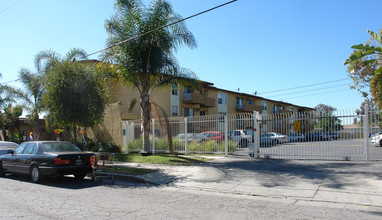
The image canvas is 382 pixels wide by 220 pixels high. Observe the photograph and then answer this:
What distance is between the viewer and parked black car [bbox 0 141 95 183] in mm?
9188

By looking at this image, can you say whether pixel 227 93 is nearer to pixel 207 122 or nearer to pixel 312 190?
pixel 207 122

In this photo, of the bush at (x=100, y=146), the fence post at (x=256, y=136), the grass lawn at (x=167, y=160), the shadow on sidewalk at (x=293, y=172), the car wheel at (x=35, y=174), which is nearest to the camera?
the shadow on sidewalk at (x=293, y=172)

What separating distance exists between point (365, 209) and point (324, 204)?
79cm

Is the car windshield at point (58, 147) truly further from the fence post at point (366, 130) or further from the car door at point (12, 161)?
the fence post at point (366, 130)

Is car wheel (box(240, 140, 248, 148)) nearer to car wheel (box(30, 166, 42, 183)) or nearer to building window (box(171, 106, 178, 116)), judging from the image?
car wheel (box(30, 166, 42, 183))

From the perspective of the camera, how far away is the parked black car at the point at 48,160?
9188 millimetres

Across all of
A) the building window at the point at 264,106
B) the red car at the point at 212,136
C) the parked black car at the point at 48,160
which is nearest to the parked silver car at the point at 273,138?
the red car at the point at 212,136

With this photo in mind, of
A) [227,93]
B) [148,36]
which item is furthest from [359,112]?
[227,93]

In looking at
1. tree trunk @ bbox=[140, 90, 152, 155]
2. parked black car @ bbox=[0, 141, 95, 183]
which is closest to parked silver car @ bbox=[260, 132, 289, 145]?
tree trunk @ bbox=[140, 90, 152, 155]

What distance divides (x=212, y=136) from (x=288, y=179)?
6.49m

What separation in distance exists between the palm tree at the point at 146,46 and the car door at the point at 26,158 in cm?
568

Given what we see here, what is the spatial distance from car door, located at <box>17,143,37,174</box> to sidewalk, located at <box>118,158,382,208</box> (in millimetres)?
3909

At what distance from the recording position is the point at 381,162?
1054cm

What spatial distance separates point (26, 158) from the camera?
32.9 ft
